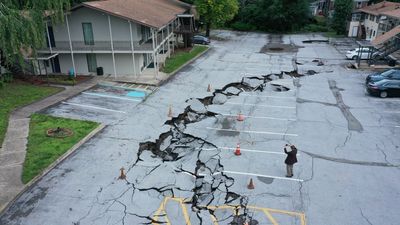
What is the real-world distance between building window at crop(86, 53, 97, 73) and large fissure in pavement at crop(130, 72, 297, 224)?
410 inches

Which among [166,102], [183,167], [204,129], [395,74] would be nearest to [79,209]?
[183,167]

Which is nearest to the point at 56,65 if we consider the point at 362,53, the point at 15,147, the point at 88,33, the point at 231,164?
the point at 88,33

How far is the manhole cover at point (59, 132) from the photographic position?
53.3ft

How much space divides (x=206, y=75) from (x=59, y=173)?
17.4 m

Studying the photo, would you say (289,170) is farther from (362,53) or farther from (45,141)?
(362,53)

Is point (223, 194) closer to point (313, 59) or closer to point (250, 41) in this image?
point (313, 59)

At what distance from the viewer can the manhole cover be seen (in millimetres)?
16252

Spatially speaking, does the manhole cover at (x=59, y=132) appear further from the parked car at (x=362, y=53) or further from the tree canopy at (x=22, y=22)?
the parked car at (x=362, y=53)

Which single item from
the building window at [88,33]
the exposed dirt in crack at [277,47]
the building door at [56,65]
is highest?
the building window at [88,33]

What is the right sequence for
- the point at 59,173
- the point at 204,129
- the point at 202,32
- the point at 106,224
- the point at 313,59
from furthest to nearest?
the point at 202,32
the point at 313,59
the point at 204,129
the point at 59,173
the point at 106,224

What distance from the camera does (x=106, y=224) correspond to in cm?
1065

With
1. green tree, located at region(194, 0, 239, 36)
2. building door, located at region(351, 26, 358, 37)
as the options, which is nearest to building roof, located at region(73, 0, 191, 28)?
green tree, located at region(194, 0, 239, 36)

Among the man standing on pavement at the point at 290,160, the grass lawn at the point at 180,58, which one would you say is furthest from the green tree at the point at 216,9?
the man standing on pavement at the point at 290,160

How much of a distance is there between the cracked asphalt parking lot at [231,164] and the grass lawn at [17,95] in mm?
2632
